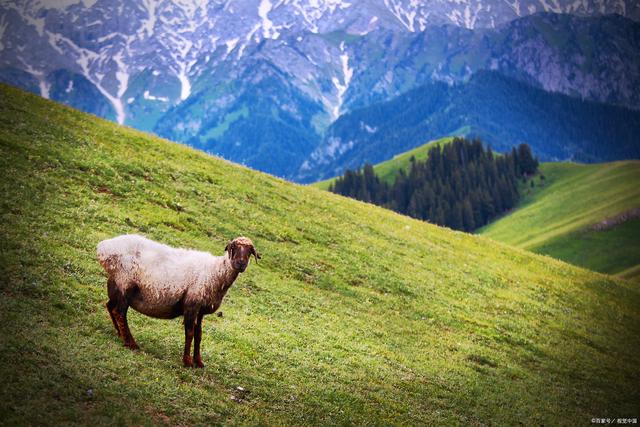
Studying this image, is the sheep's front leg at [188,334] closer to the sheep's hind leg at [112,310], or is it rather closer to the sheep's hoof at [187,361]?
the sheep's hoof at [187,361]

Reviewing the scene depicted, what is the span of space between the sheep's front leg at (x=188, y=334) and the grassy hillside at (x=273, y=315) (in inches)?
10.2

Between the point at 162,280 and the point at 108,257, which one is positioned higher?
the point at 108,257

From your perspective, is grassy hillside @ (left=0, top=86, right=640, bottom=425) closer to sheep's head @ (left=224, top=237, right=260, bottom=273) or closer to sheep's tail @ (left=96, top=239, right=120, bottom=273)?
sheep's tail @ (left=96, top=239, right=120, bottom=273)

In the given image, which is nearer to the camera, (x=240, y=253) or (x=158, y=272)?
(x=240, y=253)

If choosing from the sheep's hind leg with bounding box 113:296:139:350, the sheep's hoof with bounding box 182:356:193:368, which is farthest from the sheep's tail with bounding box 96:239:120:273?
the sheep's hoof with bounding box 182:356:193:368

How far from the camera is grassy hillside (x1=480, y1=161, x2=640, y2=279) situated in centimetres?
12350

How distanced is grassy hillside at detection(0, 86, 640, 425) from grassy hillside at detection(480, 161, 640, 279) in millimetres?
69672

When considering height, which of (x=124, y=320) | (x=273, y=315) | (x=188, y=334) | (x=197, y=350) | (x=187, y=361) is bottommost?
(x=187, y=361)

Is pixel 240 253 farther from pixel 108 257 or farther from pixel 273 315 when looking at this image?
pixel 273 315

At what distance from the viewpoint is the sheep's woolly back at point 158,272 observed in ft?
51.8

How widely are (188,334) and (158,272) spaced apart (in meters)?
2.03

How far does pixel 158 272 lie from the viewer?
1602 cm

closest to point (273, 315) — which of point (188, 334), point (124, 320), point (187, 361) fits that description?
point (187, 361)

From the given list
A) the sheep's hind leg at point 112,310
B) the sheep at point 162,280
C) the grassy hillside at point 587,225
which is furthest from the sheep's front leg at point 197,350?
the grassy hillside at point 587,225
